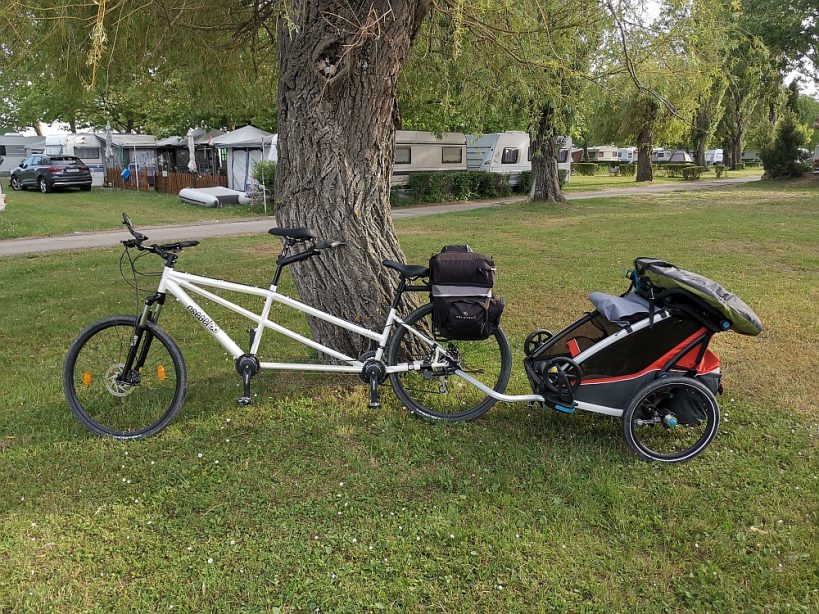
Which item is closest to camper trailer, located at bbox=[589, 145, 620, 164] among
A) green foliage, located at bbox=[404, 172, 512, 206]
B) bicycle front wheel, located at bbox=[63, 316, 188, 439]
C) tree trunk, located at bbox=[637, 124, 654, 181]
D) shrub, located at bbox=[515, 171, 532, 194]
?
tree trunk, located at bbox=[637, 124, 654, 181]

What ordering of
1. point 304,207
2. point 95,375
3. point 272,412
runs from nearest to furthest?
point 95,375
point 272,412
point 304,207

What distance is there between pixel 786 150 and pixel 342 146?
32049 mm

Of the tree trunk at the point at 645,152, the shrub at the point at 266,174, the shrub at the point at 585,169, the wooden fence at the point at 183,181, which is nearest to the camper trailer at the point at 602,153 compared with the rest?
the shrub at the point at 585,169

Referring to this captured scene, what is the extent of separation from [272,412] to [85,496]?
48.4 inches

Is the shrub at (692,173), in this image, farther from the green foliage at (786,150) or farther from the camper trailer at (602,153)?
the camper trailer at (602,153)

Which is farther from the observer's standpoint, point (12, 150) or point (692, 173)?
point (12, 150)

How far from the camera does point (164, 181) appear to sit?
2677 centimetres

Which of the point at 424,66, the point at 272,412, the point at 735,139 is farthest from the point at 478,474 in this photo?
the point at 735,139

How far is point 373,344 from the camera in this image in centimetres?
415

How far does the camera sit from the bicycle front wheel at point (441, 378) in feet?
13.2

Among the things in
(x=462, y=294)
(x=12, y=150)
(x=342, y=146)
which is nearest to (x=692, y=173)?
(x=342, y=146)

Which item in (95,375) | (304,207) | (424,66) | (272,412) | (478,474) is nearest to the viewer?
(478,474)

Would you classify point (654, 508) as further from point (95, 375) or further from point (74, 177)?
point (74, 177)

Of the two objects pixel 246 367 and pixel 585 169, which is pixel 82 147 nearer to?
pixel 246 367
